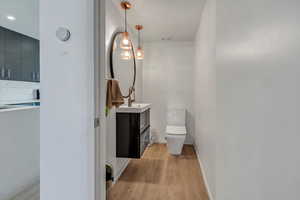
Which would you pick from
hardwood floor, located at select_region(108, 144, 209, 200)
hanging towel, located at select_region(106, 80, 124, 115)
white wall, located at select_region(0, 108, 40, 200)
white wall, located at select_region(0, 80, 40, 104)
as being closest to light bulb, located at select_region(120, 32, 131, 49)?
hanging towel, located at select_region(106, 80, 124, 115)

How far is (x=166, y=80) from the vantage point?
449cm

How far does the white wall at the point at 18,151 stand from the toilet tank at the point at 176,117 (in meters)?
2.72

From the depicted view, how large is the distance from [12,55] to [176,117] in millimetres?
3517

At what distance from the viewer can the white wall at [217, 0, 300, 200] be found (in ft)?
2.16

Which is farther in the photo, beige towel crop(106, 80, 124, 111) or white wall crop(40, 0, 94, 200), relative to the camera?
beige towel crop(106, 80, 124, 111)

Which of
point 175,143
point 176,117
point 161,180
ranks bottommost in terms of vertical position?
point 161,180

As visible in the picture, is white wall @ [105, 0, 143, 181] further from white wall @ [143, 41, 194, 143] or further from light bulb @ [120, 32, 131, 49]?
white wall @ [143, 41, 194, 143]

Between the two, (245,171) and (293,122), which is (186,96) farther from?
(293,122)

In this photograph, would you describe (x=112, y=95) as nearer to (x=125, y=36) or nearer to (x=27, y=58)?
(x=125, y=36)

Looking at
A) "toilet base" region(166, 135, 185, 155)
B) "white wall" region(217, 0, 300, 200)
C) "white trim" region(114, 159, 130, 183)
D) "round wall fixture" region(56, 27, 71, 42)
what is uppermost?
"round wall fixture" region(56, 27, 71, 42)

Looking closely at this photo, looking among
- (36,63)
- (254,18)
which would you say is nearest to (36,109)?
(254,18)

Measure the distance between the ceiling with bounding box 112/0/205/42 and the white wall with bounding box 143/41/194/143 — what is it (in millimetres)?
427

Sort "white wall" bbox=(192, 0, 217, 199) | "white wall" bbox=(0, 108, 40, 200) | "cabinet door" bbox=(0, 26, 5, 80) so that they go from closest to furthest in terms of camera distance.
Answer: "white wall" bbox=(0, 108, 40, 200) → "white wall" bbox=(192, 0, 217, 199) → "cabinet door" bbox=(0, 26, 5, 80)

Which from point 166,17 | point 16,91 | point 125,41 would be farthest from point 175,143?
point 16,91
